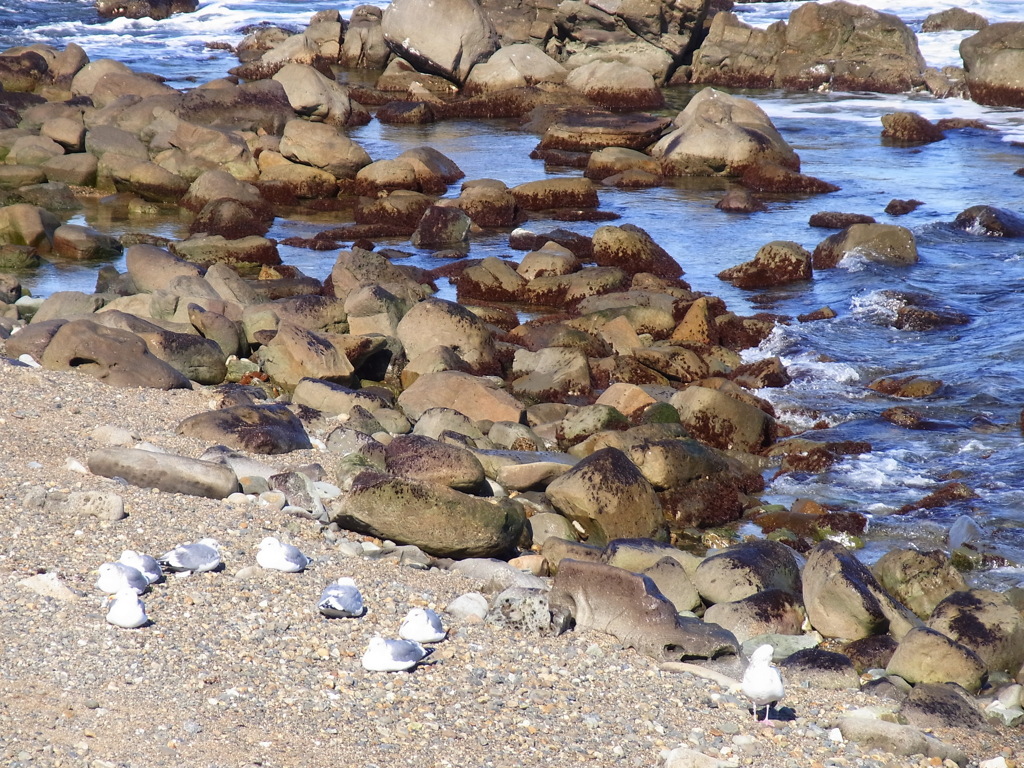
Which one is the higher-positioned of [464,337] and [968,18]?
[968,18]

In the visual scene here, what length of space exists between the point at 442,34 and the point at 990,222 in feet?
56.9

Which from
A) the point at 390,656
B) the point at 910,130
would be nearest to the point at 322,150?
the point at 910,130

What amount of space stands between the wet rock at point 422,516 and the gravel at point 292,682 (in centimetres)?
31

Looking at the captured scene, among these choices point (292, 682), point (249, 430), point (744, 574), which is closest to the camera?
point (292, 682)

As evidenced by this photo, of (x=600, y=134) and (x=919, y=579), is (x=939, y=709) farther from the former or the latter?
(x=600, y=134)

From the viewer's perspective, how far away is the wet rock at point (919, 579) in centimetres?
820

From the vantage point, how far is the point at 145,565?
581 cm

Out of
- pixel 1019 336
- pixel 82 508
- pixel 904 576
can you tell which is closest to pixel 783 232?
pixel 1019 336

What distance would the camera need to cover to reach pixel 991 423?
11477 millimetres

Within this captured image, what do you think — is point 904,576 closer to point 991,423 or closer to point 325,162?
point 991,423

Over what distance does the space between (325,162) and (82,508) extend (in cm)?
1557

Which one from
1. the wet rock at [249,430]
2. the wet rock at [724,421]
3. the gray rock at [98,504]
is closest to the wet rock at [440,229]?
the wet rock at [724,421]

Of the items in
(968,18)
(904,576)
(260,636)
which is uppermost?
(968,18)

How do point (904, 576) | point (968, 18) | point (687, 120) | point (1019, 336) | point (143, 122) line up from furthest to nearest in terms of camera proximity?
1. point (968, 18)
2. point (687, 120)
3. point (143, 122)
4. point (1019, 336)
5. point (904, 576)
